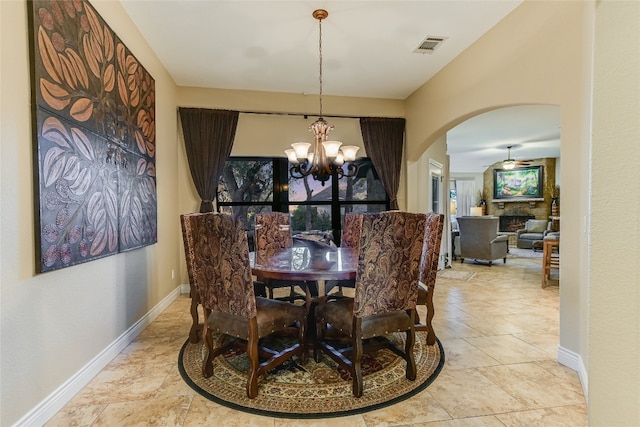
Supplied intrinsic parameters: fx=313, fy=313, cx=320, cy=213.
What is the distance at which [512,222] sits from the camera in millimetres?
10750

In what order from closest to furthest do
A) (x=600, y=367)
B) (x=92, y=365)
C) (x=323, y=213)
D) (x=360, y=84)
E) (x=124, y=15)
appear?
(x=600, y=367) → (x=92, y=365) → (x=124, y=15) → (x=360, y=84) → (x=323, y=213)

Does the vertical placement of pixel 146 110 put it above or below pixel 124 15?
below

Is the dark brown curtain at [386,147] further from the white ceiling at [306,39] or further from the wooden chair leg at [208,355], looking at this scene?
the wooden chair leg at [208,355]

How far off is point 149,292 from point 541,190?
36.6ft

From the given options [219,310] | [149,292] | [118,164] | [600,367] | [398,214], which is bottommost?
[149,292]

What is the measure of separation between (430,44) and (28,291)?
3.88 metres

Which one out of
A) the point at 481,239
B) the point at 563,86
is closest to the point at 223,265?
the point at 563,86

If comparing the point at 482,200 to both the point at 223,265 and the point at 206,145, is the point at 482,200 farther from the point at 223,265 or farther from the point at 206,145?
the point at 223,265

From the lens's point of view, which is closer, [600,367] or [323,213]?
[600,367]

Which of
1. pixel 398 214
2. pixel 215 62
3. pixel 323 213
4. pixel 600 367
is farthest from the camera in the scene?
pixel 323 213

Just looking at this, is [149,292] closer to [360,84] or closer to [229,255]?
[229,255]

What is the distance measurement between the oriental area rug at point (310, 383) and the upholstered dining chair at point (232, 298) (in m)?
0.11

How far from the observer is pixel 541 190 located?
9945 millimetres

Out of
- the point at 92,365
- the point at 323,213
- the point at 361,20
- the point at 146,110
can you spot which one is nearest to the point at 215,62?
the point at 146,110
